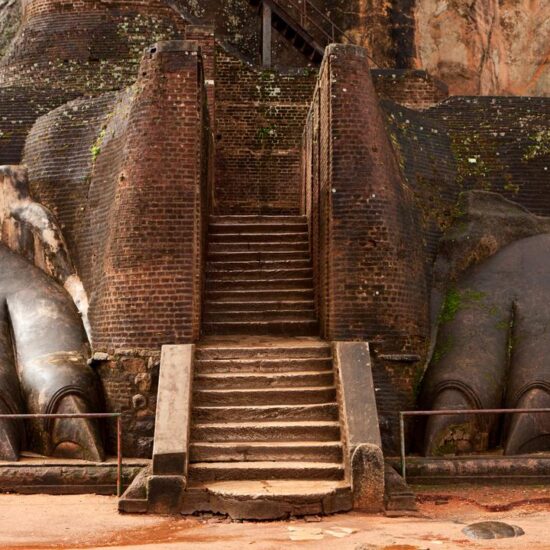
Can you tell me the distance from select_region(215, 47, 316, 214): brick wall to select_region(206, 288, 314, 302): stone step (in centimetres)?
424

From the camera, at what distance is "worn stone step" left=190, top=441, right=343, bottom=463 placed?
30.6 feet

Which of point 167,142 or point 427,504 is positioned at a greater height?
point 167,142

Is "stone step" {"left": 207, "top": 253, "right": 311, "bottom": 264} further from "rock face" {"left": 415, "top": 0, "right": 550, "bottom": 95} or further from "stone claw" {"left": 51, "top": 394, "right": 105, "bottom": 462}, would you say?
"rock face" {"left": 415, "top": 0, "right": 550, "bottom": 95}

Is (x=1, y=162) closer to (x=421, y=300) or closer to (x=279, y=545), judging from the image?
(x=421, y=300)

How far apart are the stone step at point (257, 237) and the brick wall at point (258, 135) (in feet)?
10.3

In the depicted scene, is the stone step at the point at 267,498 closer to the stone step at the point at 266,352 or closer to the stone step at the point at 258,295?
the stone step at the point at 266,352

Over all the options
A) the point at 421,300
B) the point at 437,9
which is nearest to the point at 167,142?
the point at 421,300

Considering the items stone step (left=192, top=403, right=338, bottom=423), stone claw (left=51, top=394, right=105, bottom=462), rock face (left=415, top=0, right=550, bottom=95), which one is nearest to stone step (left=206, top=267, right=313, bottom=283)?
stone claw (left=51, top=394, right=105, bottom=462)

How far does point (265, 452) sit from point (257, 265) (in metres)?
3.89

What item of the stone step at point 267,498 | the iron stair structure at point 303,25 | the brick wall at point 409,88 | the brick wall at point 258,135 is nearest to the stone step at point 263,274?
the brick wall at point 258,135

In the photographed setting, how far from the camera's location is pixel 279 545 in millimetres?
7266

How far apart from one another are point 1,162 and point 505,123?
7.29 metres

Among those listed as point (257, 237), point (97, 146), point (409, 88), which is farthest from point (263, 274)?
point (409, 88)

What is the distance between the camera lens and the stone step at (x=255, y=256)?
12953mm
